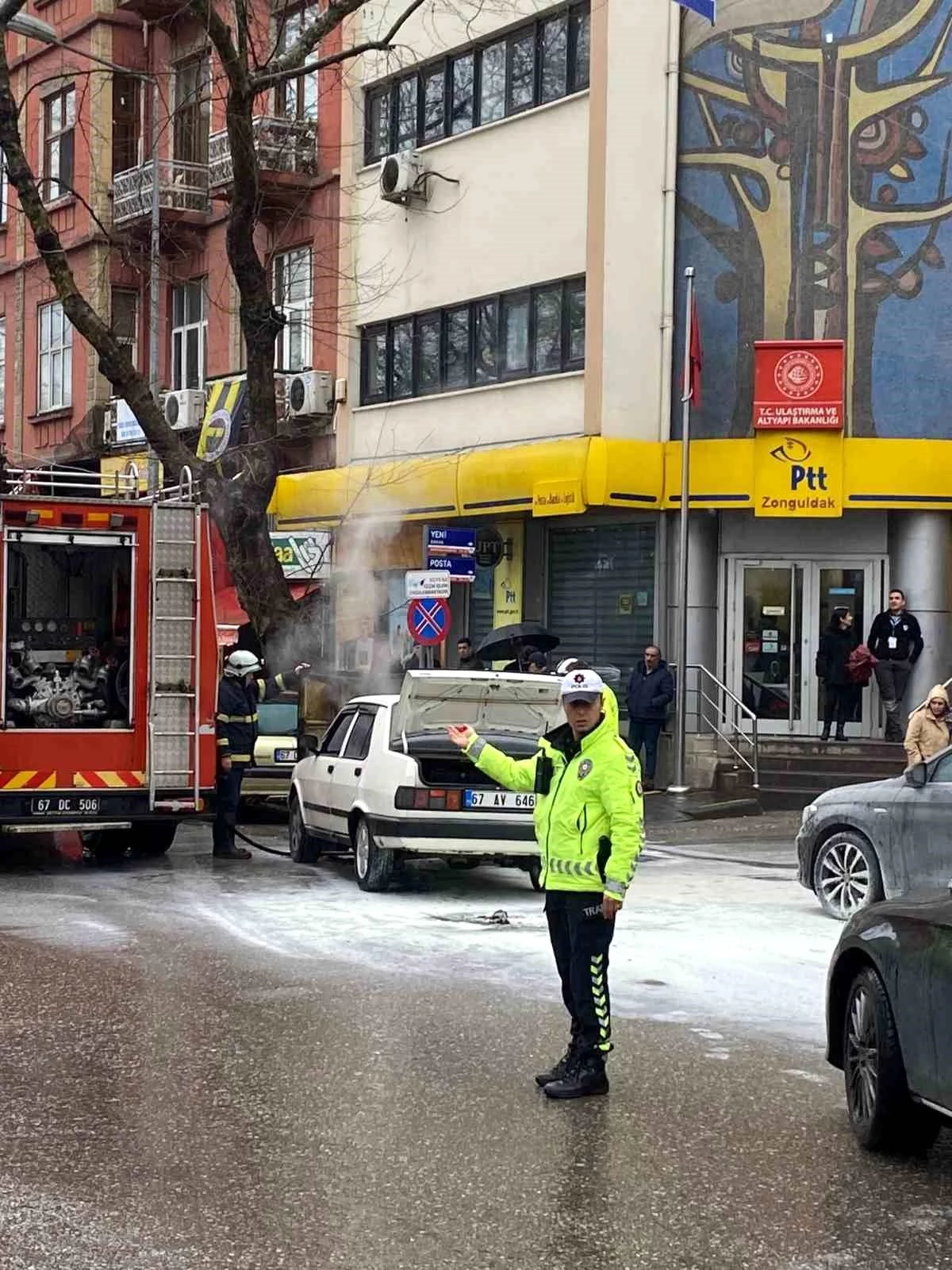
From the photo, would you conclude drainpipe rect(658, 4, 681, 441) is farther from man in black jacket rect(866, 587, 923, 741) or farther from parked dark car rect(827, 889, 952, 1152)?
parked dark car rect(827, 889, 952, 1152)

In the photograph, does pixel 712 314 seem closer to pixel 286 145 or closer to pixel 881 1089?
pixel 286 145

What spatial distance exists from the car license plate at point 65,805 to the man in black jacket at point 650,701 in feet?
30.5

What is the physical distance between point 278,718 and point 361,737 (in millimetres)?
6044

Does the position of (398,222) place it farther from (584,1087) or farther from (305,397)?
(584,1087)

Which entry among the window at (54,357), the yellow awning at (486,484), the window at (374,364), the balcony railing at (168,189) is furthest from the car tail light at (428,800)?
the window at (54,357)

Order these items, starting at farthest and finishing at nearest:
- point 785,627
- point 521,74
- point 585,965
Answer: point 521,74
point 785,627
point 585,965

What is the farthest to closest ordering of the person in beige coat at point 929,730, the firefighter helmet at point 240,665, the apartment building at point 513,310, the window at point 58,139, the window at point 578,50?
the window at point 58,139 → the window at point 578,50 → the apartment building at point 513,310 → the firefighter helmet at point 240,665 → the person in beige coat at point 929,730

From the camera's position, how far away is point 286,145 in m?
29.6

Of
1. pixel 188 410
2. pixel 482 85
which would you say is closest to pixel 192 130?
pixel 188 410

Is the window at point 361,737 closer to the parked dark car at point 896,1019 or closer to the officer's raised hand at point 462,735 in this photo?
the officer's raised hand at point 462,735

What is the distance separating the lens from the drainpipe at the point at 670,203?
24422 millimetres

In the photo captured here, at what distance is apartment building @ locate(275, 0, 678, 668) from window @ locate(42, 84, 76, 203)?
8478 mm

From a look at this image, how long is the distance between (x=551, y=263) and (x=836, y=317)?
4.06m

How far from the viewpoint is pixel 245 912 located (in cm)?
1262
